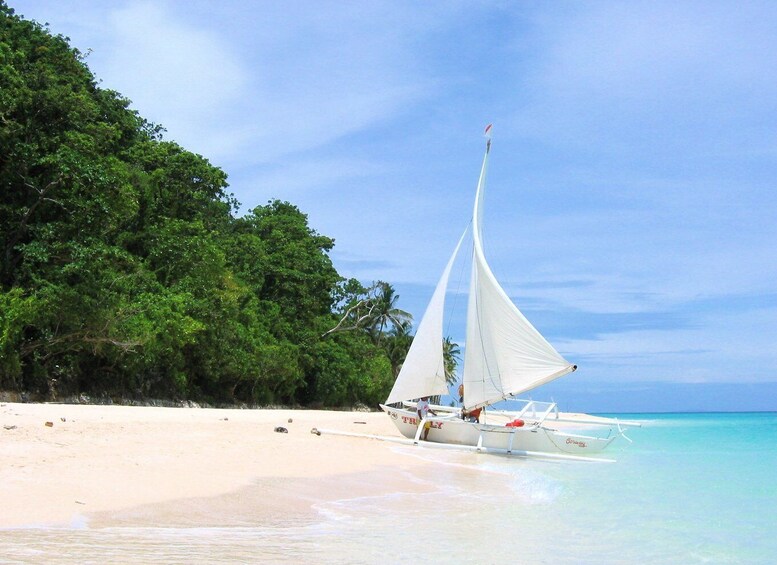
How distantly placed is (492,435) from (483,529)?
34.9 ft

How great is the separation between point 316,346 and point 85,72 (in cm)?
1913

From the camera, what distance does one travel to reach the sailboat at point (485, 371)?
18828 millimetres

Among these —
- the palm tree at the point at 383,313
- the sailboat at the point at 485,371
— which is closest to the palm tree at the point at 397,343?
the palm tree at the point at 383,313

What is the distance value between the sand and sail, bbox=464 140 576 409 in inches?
173

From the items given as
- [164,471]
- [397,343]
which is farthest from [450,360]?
[164,471]

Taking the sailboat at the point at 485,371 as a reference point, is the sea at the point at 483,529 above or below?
below

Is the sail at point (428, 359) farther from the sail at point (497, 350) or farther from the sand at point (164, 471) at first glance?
the sand at point (164, 471)

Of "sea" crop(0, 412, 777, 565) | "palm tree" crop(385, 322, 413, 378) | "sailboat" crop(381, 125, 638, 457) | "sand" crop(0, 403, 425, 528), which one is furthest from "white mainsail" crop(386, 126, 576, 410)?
"palm tree" crop(385, 322, 413, 378)

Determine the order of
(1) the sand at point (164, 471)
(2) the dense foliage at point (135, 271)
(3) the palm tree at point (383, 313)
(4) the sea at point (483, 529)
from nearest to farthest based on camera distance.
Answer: (4) the sea at point (483, 529) → (1) the sand at point (164, 471) → (2) the dense foliage at point (135, 271) → (3) the palm tree at point (383, 313)

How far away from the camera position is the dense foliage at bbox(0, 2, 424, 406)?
22.3 m

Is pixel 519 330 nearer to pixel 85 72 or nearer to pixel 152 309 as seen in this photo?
pixel 152 309

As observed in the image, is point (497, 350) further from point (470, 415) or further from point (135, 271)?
point (135, 271)

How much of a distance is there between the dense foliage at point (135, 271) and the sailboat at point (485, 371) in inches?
409

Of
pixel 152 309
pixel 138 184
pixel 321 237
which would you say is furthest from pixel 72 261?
pixel 321 237
